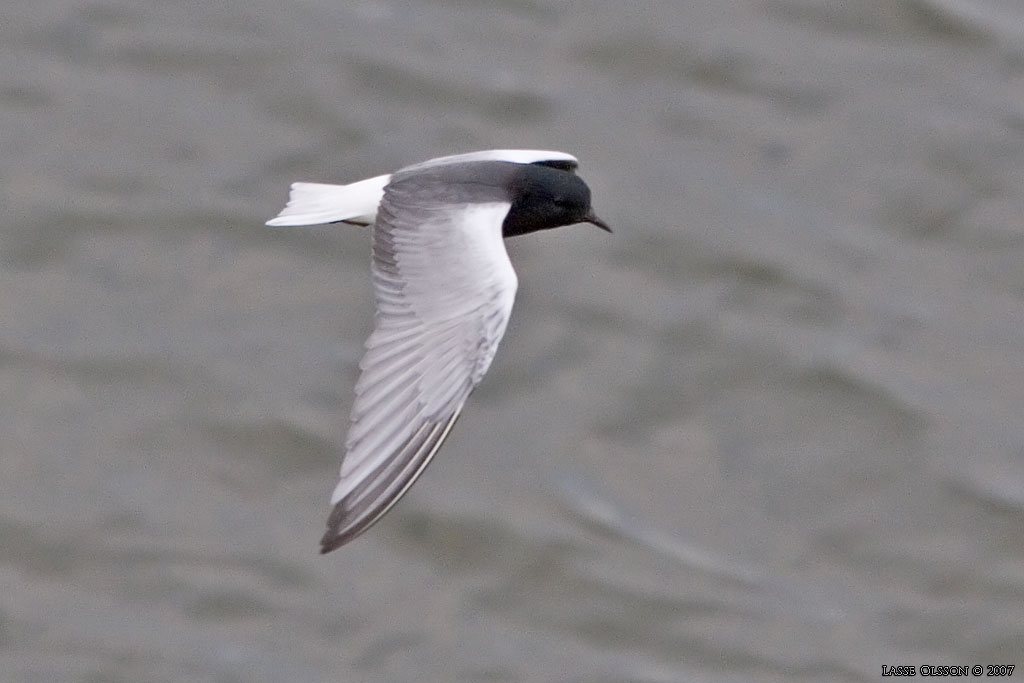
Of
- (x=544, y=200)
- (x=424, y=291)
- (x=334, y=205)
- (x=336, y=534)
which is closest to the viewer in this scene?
(x=336, y=534)

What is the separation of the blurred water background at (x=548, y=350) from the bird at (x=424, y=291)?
2.37 meters

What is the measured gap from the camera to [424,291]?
21.7 feet

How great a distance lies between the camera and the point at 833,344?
1043cm

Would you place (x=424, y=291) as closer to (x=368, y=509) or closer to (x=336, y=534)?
(x=368, y=509)

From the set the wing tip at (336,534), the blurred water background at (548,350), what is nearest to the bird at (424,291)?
the wing tip at (336,534)

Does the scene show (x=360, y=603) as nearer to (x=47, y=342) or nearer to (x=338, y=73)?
(x=47, y=342)

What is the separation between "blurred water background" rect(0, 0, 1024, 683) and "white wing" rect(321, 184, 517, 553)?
107 inches

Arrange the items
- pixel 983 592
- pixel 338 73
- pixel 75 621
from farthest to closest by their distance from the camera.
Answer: pixel 338 73, pixel 983 592, pixel 75 621

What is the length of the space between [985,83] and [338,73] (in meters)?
3.81

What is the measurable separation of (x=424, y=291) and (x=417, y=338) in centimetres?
22

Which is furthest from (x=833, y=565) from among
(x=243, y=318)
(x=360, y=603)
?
(x=243, y=318)

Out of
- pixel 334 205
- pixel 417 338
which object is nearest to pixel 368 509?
pixel 417 338

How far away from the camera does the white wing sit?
5.94m

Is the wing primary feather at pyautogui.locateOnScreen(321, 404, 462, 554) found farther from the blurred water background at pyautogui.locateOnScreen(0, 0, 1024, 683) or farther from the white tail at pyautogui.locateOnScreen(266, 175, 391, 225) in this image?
the blurred water background at pyautogui.locateOnScreen(0, 0, 1024, 683)
